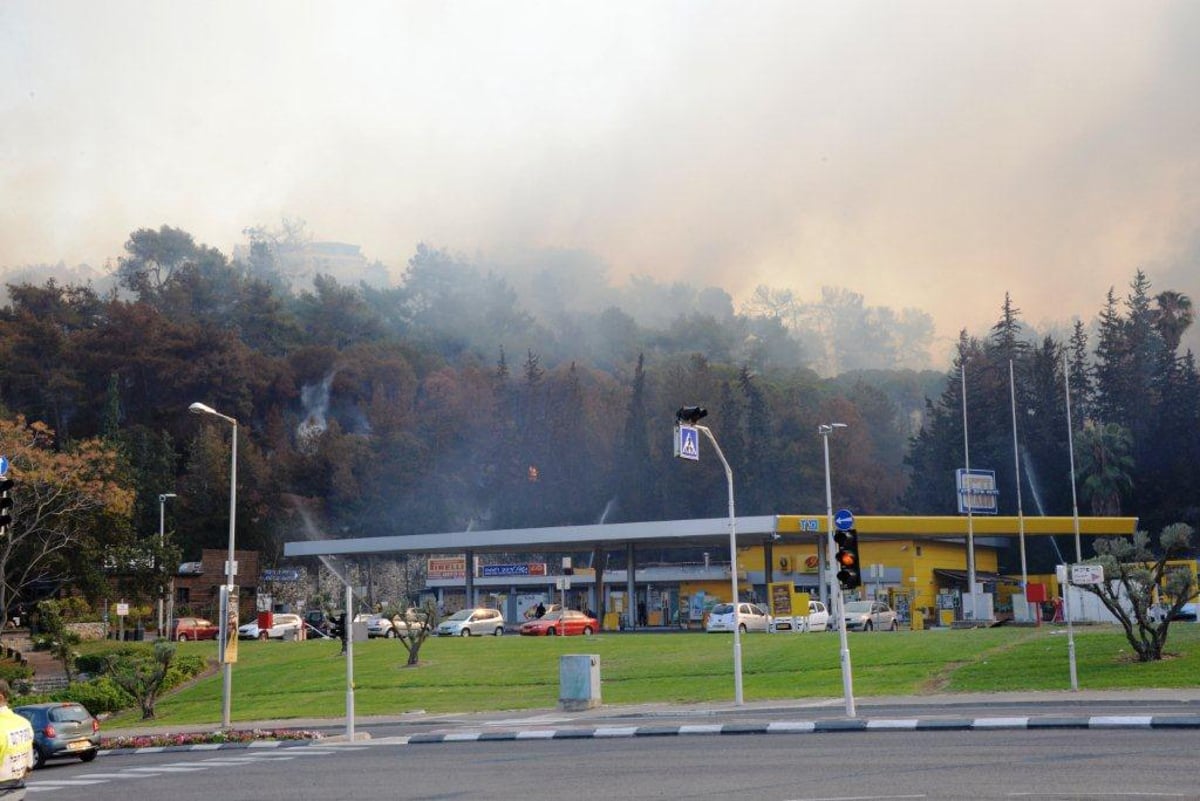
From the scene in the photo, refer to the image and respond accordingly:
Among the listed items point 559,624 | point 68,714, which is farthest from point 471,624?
point 68,714

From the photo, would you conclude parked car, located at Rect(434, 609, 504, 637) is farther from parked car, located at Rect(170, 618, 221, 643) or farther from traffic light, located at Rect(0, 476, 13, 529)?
traffic light, located at Rect(0, 476, 13, 529)

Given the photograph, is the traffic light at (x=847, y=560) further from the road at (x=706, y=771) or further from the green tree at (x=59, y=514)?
the green tree at (x=59, y=514)

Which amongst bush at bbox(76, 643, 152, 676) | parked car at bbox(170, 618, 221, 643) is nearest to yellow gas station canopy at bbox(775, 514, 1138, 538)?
bush at bbox(76, 643, 152, 676)

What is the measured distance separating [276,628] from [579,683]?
45.9m

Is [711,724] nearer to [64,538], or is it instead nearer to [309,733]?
[309,733]

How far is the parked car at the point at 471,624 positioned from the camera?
70.2 m

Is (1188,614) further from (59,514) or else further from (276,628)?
(59,514)

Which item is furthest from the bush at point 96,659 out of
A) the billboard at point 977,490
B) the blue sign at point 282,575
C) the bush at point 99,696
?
the billboard at point 977,490

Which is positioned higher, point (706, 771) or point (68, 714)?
point (68, 714)

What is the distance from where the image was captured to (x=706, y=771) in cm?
2028

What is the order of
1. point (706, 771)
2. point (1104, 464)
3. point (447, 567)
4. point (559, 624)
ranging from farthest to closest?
1. point (1104, 464)
2. point (447, 567)
3. point (559, 624)
4. point (706, 771)

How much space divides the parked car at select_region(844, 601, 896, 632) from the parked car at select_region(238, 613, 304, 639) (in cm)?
3316

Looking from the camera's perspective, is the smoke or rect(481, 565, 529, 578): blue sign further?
the smoke

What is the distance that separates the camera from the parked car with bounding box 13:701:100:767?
30.1 metres
